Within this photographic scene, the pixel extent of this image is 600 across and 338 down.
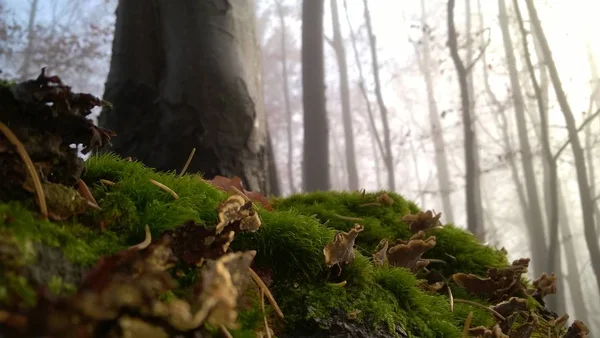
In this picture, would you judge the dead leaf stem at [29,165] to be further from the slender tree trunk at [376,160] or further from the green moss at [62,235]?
the slender tree trunk at [376,160]

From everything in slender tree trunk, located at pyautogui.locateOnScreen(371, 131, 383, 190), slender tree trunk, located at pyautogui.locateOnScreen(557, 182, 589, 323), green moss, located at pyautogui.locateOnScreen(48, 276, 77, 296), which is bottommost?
slender tree trunk, located at pyautogui.locateOnScreen(557, 182, 589, 323)

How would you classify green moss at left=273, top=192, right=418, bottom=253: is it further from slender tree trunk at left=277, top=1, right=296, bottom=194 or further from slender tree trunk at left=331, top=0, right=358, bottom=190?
slender tree trunk at left=277, top=1, right=296, bottom=194

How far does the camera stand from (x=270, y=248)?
35.9 inches

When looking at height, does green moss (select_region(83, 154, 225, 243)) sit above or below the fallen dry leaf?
above

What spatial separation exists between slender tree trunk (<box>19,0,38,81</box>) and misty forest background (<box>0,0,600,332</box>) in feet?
0.11

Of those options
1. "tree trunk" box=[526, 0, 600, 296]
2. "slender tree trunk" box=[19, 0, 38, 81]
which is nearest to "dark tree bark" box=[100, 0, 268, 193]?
"tree trunk" box=[526, 0, 600, 296]

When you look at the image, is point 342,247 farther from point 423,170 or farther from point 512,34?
point 423,170

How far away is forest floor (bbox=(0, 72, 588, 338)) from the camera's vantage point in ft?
1.51

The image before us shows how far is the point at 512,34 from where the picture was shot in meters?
11.0

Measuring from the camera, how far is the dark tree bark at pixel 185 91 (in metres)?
2.19

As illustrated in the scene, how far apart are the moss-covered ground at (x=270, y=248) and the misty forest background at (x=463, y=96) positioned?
3.62 meters

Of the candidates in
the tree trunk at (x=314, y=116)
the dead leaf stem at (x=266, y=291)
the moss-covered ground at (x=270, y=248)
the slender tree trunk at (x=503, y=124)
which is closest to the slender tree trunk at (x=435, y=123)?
the slender tree trunk at (x=503, y=124)

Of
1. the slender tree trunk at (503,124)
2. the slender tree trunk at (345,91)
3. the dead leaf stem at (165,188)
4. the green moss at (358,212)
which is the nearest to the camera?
the dead leaf stem at (165,188)

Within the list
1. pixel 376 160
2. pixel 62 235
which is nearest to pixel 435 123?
pixel 376 160
